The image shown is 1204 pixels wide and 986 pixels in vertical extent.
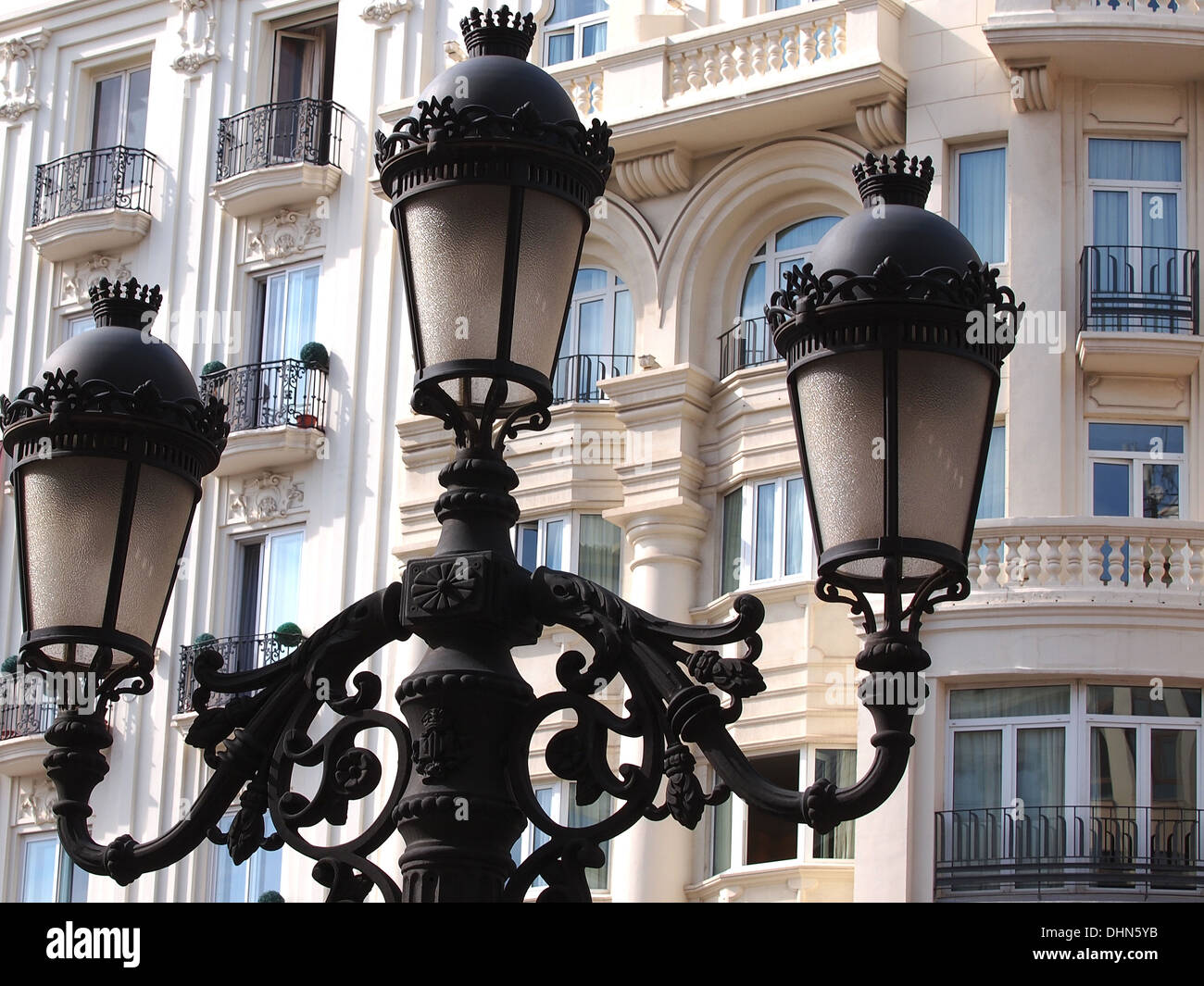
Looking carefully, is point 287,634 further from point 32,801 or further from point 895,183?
point 895,183

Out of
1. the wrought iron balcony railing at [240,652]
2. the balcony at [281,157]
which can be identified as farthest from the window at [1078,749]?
the balcony at [281,157]

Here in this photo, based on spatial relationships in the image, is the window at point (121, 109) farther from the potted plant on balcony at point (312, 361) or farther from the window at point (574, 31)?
the window at point (574, 31)

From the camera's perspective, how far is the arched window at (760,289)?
2597 cm

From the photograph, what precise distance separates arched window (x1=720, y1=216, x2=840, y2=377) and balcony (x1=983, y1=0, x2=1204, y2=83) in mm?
2815

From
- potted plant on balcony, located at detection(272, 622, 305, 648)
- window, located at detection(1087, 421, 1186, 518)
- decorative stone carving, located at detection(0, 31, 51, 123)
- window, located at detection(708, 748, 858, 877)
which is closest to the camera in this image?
window, located at detection(1087, 421, 1186, 518)

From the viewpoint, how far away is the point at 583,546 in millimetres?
26141

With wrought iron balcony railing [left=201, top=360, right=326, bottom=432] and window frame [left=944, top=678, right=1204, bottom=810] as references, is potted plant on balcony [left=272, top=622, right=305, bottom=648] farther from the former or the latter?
window frame [left=944, top=678, right=1204, bottom=810]

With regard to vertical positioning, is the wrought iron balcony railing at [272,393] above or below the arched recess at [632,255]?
below

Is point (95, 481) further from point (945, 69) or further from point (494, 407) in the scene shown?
point (945, 69)

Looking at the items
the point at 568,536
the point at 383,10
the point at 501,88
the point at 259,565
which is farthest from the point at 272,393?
the point at 501,88

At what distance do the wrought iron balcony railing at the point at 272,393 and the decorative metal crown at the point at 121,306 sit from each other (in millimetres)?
21336

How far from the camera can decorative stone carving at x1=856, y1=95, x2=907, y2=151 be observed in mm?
25000

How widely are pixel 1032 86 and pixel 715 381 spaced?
14.1 feet

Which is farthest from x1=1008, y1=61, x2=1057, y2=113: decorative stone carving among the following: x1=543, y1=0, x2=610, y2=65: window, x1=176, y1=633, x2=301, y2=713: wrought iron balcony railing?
x1=176, y1=633, x2=301, y2=713: wrought iron balcony railing
